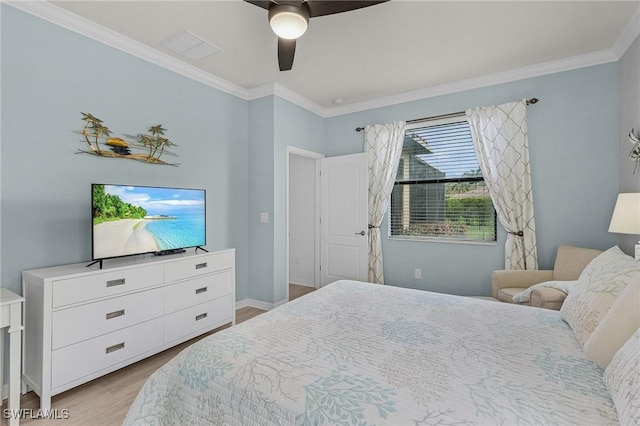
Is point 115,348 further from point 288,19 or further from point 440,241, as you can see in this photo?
point 440,241

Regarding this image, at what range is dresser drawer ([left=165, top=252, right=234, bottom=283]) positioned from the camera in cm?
254

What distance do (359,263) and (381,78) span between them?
2.30 m

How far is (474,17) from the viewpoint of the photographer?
91.3 inches

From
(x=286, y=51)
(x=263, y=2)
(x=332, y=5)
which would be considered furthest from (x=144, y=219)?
(x=332, y=5)

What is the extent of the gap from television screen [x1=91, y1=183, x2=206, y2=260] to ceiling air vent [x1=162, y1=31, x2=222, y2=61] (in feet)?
4.18

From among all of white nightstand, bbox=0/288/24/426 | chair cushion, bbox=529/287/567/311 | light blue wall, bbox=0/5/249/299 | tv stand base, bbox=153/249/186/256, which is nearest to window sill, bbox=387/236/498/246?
chair cushion, bbox=529/287/567/311

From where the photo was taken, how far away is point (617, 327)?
3.65 ft

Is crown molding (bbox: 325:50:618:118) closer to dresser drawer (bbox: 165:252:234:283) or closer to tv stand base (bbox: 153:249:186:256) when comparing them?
dresser drawer (bbox: 165:252:234:283)

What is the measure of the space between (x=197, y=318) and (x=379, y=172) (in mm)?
2723

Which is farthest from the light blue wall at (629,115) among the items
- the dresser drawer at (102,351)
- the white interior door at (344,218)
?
the dresser drawer at (102,351)

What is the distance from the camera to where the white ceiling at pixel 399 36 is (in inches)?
87.4

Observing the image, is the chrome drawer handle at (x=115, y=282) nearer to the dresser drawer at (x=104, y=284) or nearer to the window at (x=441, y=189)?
the dresser drawer at (x=104, y=284)

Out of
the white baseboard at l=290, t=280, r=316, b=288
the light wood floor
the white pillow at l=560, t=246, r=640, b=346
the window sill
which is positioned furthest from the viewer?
the white baseboard at l=290, t=280, r=316, b=288

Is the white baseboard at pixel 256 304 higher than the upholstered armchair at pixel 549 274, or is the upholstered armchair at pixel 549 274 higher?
the upholstered armchair at pixel 549 274
